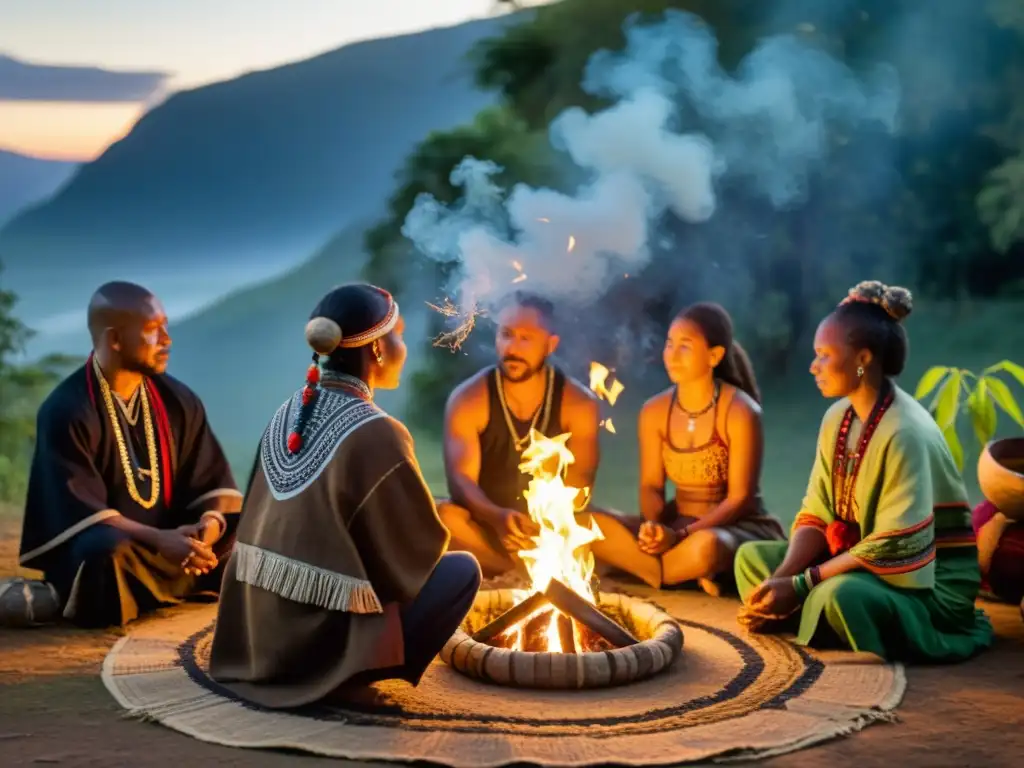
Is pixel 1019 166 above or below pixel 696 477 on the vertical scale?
above

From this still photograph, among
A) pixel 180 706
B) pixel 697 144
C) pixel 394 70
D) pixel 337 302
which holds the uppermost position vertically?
pixel 394 70

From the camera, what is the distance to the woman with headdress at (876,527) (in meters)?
4.91

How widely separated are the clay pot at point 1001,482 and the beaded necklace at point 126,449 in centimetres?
416

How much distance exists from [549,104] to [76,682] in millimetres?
8714

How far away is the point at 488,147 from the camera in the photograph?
11.0m

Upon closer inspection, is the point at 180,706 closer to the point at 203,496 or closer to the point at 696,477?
the point at 203,496

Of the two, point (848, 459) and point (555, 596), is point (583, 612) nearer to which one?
point (555, 596)

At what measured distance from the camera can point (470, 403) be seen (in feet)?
21.1

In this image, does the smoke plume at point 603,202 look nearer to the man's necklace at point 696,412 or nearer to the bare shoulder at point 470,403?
the bare shoulder at point 470,403

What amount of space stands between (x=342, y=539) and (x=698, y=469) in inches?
109

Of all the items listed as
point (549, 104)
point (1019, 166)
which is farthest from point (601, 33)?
point (1019, 166)

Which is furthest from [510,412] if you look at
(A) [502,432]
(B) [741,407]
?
(B) [741,407]

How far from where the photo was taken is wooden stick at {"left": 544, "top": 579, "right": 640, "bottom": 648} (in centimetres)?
478

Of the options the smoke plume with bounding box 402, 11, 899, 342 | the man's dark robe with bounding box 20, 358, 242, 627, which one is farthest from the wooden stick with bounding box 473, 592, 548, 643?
the smoke plume with bounding box 402, 11, 899, 342
